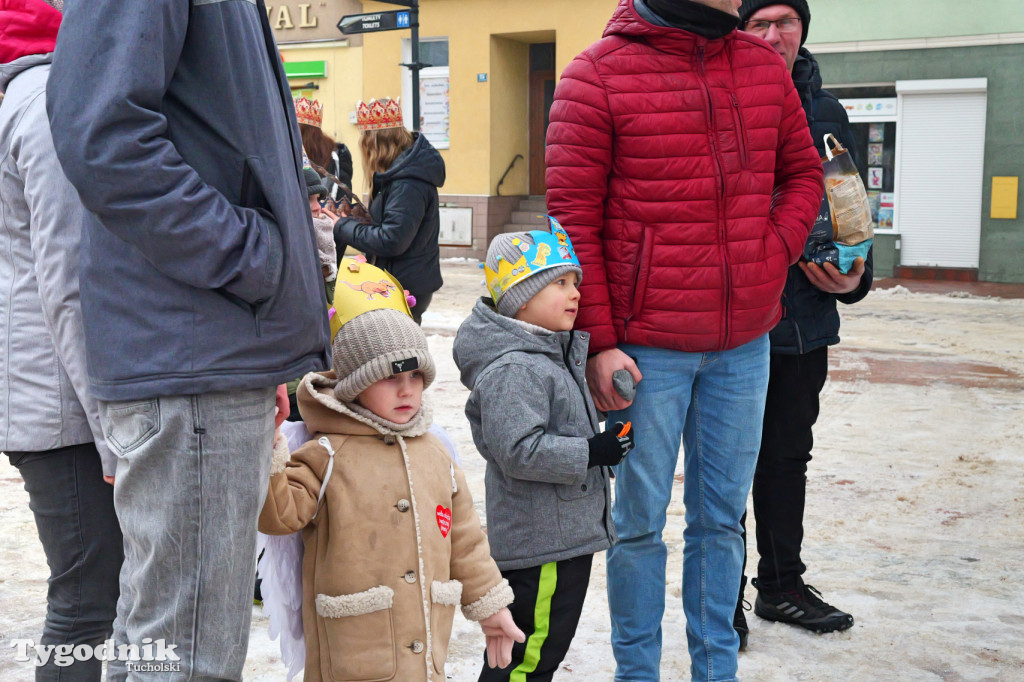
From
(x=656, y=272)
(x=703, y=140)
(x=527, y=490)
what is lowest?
(x=527, y=490)

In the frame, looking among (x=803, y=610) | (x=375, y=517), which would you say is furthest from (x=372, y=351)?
(x=803, y=610)

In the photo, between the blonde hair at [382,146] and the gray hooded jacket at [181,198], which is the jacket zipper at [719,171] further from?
the blonde hair at [382,146]

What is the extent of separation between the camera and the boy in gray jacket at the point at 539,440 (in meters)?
2.76

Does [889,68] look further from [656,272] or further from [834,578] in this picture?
[656,272]

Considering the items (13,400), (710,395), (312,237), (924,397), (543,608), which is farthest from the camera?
(924,397)

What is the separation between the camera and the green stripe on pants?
2.84m

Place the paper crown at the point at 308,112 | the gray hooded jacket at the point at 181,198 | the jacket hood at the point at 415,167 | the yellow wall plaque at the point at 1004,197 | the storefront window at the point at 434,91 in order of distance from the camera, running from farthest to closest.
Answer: the storefront window at the point at 434,91 → the yellow wall plaque at the point at 1004,197 → the jacket hood at the point at 415,167 → the paper crown at the point at 308,112 → the gray hooded jacket at the point at 181,198

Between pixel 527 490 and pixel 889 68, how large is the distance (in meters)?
15.1

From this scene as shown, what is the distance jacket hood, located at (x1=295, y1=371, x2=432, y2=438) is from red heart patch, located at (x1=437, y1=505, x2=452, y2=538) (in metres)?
0.20

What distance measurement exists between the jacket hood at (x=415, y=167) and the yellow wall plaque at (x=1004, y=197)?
493 inches

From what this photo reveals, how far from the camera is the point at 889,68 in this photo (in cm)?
1611

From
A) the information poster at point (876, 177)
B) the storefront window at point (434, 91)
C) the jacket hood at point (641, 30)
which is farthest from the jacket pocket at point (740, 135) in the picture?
the storefront window at point (434, 91)

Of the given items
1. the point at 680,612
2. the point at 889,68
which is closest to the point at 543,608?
the point at 680,612

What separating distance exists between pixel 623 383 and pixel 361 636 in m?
0.97
